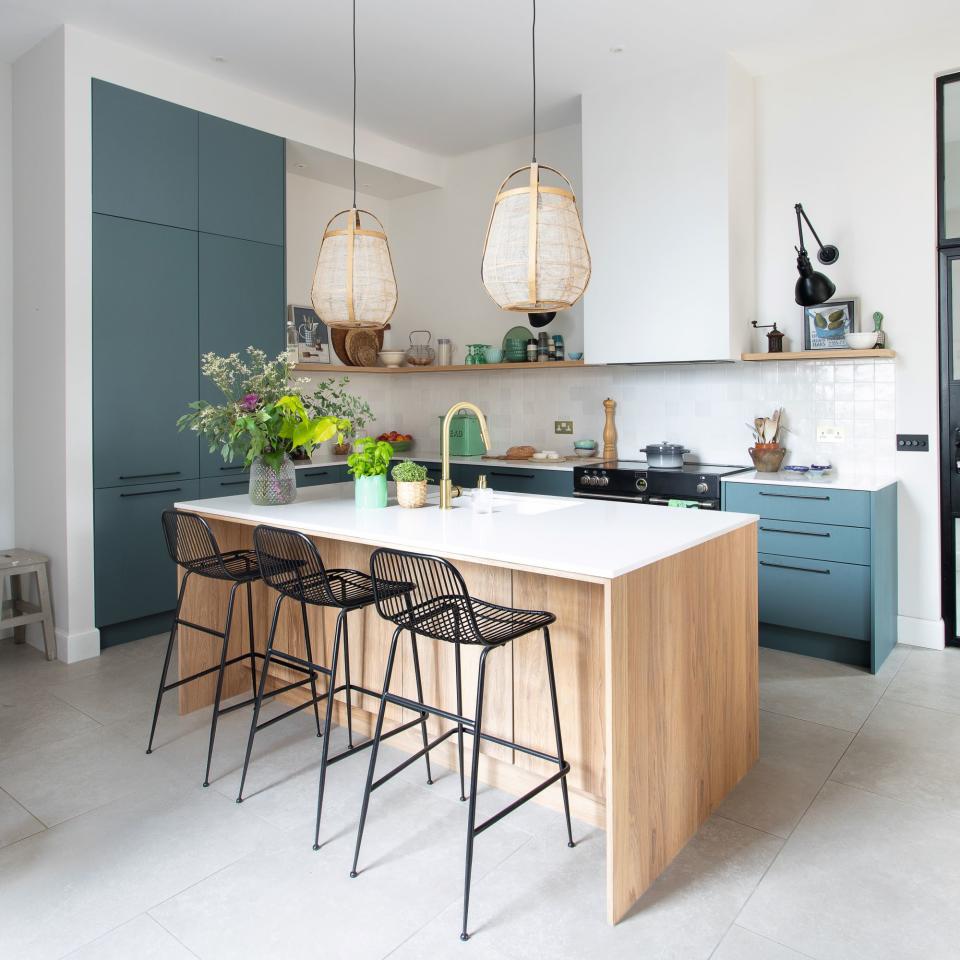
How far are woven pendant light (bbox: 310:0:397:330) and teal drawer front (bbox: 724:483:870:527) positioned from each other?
213cm

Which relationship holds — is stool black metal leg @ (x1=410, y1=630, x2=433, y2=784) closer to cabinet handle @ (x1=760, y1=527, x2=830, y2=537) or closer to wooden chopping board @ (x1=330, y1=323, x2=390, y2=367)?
cabinet handle @ (x1=760, y1=527, x2=830, y2=537)

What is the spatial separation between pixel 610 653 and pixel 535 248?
3.88 ft

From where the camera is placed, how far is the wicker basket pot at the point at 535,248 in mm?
2279

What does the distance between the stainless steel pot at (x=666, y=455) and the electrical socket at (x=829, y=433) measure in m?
0.74

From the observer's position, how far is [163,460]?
4211 mm

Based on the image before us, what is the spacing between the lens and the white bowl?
391cm

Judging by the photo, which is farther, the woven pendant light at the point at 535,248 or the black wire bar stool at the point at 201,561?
the black wire bar stool at the point at 201,561


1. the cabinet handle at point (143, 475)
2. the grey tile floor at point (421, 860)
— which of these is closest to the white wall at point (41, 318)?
the cabinet handle at point (143, 475)

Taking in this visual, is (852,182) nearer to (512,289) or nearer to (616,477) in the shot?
(616,477)

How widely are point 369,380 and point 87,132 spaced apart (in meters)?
2.76

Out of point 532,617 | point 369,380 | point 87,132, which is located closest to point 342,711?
point 532,617

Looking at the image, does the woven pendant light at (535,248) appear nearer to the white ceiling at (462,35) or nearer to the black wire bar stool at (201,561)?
the black wire bar stool at (201,561)

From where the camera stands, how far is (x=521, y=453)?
523 cm

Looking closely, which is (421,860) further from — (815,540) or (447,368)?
(447,368)
